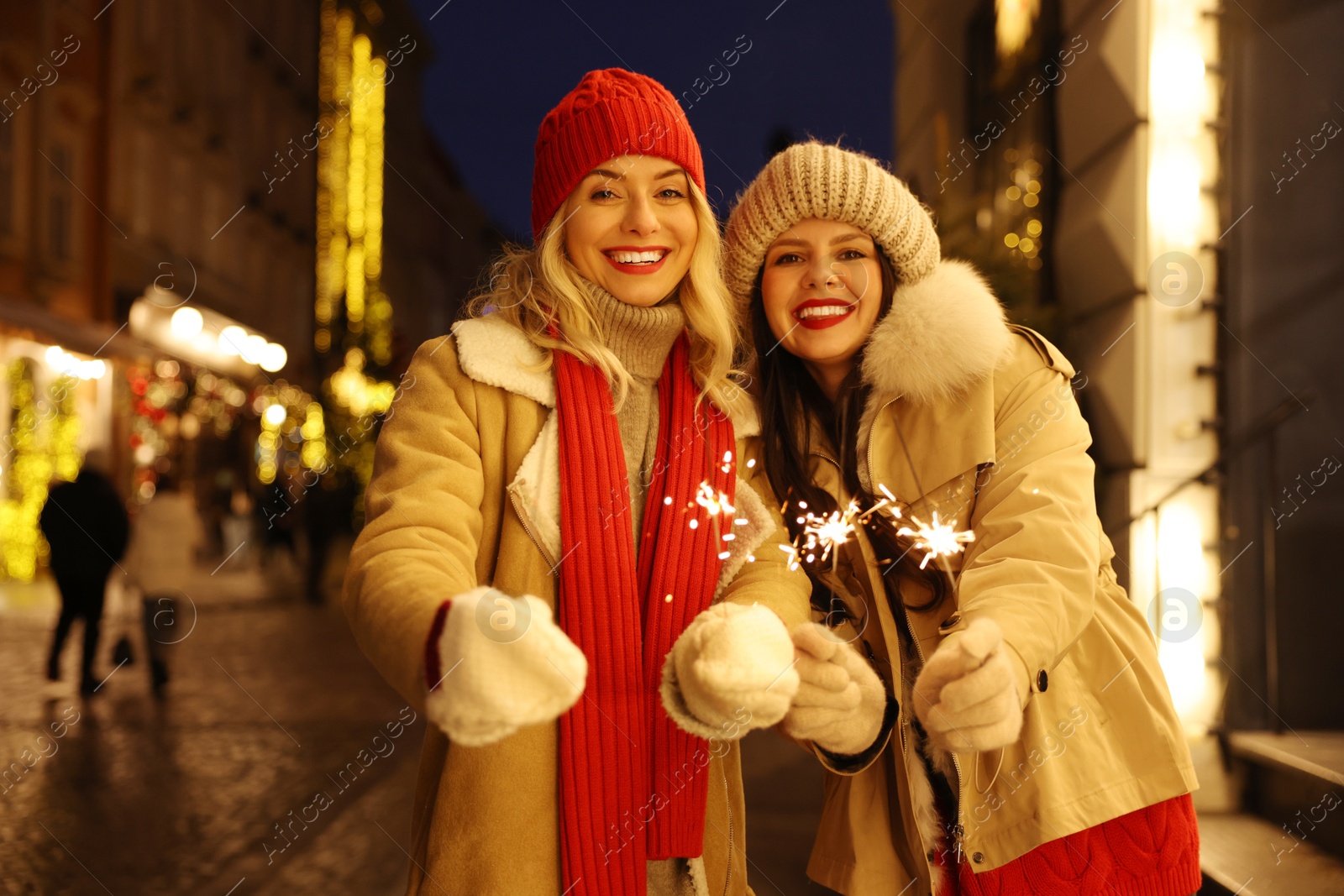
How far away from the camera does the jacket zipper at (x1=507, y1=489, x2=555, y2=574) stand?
1.84 meters

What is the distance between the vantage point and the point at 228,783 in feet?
17.3

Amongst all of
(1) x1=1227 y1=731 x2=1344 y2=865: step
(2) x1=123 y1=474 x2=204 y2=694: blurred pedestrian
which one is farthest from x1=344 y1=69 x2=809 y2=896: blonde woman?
(2) x1=123 y1=474 x2=204 y2=694: blurred pedestrian

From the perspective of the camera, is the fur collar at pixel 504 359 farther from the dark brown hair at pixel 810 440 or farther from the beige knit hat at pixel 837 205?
the beige knit hat at pixel 837 205

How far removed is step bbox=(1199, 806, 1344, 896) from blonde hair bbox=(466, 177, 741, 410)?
280 cm

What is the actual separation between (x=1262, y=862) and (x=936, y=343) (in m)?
2.85

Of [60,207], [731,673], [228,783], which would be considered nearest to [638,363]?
[731,673]

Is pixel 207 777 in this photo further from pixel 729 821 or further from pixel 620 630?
pixel 620 630

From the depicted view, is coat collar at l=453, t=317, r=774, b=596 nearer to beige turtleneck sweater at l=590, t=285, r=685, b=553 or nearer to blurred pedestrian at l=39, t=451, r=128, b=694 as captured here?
beige turtleneck sweater at l=590, t=285, r=685, b=553

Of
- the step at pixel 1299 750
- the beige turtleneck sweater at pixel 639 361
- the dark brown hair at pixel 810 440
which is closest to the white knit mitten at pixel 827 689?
the dark brown hair at pixel 810 440

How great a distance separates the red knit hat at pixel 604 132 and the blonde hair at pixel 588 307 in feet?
0.20

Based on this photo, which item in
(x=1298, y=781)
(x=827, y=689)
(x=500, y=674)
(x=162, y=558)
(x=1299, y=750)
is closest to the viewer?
(x=500, y=674)

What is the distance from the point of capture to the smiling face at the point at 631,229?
202cm

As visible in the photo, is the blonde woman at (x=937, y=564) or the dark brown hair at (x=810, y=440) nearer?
the blonde woman at (x=937, y=564)

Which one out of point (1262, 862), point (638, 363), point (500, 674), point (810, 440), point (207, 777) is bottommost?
point (1262, 862)
